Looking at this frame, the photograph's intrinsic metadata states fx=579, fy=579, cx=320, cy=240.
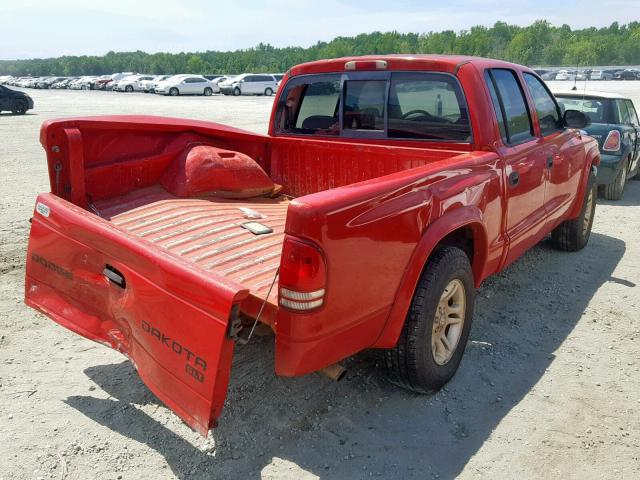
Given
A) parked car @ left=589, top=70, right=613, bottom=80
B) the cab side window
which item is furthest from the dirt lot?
parked car @ left=589, top=70, right=613, bottom=80

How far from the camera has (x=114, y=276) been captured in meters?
2.81

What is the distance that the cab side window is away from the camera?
15.2ft

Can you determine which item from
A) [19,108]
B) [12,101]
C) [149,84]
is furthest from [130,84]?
[12,101]

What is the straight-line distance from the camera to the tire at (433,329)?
10.1 feet

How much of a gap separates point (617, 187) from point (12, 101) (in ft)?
76.1

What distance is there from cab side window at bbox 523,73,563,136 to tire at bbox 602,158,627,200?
368 centimetres

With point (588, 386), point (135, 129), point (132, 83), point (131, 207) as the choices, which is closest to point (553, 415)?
point (588, 386)

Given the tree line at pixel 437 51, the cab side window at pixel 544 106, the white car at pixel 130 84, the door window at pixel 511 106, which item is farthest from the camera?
the tree line at pixel 437 51

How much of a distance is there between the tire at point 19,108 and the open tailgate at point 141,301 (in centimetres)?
2363

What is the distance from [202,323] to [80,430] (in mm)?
1159

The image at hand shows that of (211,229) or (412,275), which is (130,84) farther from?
(412,275)

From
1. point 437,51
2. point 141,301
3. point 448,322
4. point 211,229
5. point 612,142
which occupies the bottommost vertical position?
point 448,322

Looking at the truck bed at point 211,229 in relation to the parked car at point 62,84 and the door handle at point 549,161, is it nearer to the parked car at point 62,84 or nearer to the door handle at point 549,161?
the door handle at point 549,161

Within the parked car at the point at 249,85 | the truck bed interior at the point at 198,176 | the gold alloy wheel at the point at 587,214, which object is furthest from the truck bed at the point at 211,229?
the parked car at the point at 249,85
